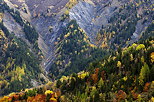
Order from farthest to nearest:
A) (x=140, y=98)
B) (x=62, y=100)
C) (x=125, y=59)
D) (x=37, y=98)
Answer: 1. (x=125, y=59)
2. (x=37, y=98)
3. (x=62, y=100)
4. (x=140, y=98)

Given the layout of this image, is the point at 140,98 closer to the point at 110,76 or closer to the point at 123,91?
the point at 123,91

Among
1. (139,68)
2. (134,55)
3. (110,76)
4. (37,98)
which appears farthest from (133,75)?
(37,98)

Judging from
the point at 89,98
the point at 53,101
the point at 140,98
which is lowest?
the point at 140,98

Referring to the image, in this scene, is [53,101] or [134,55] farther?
[134,55]

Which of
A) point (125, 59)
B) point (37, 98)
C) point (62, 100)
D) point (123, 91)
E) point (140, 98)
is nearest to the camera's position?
point (140, 98)

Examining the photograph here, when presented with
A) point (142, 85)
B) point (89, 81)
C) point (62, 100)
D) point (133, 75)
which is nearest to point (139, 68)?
point (133, 75)

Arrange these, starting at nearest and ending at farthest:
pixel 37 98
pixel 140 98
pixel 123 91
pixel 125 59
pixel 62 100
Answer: pixel 140 98 → pixel 123 91 → pixel 62 100 → pixel 37 98 → pixel 125 59

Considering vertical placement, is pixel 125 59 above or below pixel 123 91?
above

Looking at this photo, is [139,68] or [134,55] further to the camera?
[134,55]

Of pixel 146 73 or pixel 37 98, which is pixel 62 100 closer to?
pixel 37 98
